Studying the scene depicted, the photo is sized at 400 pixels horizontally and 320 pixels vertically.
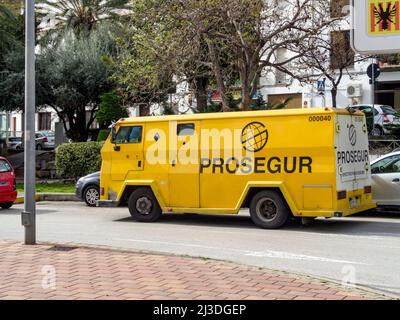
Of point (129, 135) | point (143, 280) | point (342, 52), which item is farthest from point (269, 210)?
point (342, 52)

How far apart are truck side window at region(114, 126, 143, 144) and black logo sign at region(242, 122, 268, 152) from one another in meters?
2.64

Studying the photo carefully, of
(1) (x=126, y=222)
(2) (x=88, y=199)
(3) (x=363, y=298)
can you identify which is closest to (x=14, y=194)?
(2) (x=88, y=199)

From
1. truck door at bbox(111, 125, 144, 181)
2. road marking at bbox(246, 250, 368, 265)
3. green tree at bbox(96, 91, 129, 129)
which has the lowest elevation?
road marking at bbox(246, 250, 368, 265)

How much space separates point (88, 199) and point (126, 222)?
401cm

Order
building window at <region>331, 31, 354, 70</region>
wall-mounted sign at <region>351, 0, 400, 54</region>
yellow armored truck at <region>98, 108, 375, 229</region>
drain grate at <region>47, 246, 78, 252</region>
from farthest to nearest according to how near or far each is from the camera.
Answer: building window at <region>331, 31, 354, 70</region>
yellow armored truck at <region>98, 108, 375, 229</region>
drain grate at <region>47, 246, 78, 252</region>
wall-mounted sign at <region>351, 0, 400, 54</region>

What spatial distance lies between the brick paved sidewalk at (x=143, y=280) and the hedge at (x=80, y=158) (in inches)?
544

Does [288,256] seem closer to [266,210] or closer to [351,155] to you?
[266,210]

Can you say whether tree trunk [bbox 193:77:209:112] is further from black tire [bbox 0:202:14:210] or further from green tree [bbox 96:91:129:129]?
black tire [bbox 0:202:14:210]

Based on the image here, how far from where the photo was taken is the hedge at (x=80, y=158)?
73.3ft

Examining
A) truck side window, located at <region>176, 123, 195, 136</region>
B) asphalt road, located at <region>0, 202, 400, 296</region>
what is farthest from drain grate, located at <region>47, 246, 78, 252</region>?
truck side window, located at <region>176, 123, 195, 136</region>

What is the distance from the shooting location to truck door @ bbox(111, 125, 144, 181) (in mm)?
13539

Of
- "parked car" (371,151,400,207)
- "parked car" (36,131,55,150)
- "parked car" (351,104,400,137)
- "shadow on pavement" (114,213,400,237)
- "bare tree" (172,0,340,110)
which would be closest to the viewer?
"shadow on pavement" (114,213,400,237)

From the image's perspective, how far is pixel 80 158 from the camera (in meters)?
22.4

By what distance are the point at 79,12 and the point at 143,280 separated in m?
28.7
